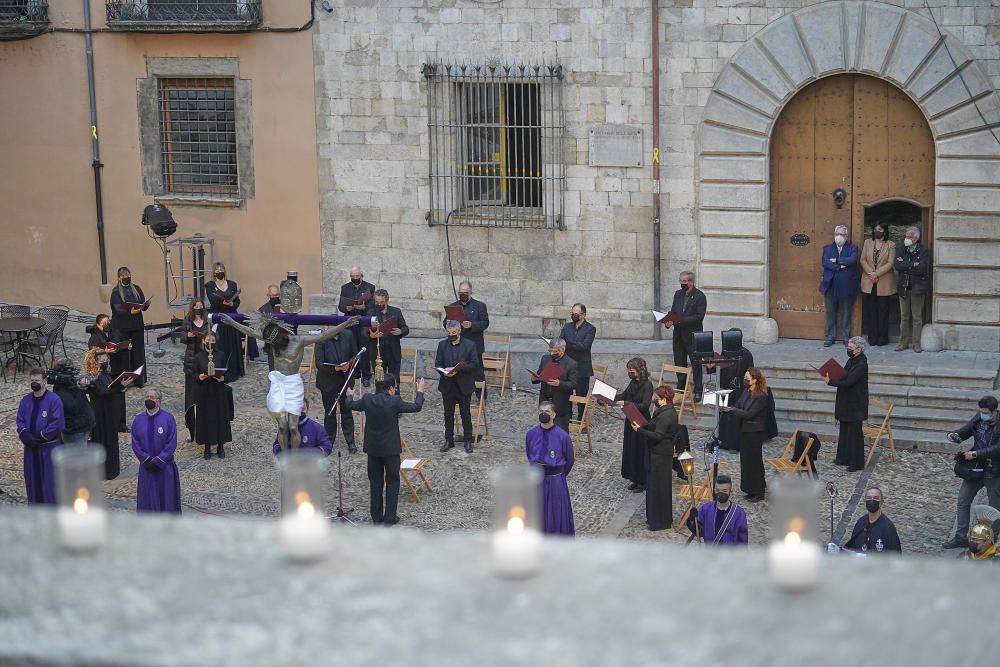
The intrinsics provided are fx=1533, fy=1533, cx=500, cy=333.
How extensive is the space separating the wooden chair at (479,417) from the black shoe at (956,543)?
528 cm

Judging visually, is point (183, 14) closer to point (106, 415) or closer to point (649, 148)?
point (649, 148)

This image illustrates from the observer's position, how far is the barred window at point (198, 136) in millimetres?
20312

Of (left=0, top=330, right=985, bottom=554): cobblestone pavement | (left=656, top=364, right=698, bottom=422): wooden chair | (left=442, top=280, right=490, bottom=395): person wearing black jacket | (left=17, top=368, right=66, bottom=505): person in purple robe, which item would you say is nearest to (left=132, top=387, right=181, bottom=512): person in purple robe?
(left=0, top=330, right=985, bottom=554): cobblestone pavement

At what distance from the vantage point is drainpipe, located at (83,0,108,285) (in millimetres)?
20453

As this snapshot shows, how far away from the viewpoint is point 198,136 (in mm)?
20500

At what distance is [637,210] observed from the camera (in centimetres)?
1841

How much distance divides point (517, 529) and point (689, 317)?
44.1 ft

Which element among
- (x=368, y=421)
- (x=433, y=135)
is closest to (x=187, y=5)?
(x=433, y=135)

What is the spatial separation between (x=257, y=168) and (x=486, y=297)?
354cm

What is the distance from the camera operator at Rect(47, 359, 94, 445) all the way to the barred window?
21.2 feet

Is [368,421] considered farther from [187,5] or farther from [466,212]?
[187,5]

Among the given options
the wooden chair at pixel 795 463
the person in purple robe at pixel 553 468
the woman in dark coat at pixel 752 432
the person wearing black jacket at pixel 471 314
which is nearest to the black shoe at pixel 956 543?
the wooden chair at pixel 795 463

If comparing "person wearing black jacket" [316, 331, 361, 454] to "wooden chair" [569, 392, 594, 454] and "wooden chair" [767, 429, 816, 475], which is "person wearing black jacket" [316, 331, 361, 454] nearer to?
"wooden chair" [569, 392, 594, 454]

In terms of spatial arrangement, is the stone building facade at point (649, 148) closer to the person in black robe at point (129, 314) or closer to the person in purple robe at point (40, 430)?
the person in black robe at point (129, 314)
